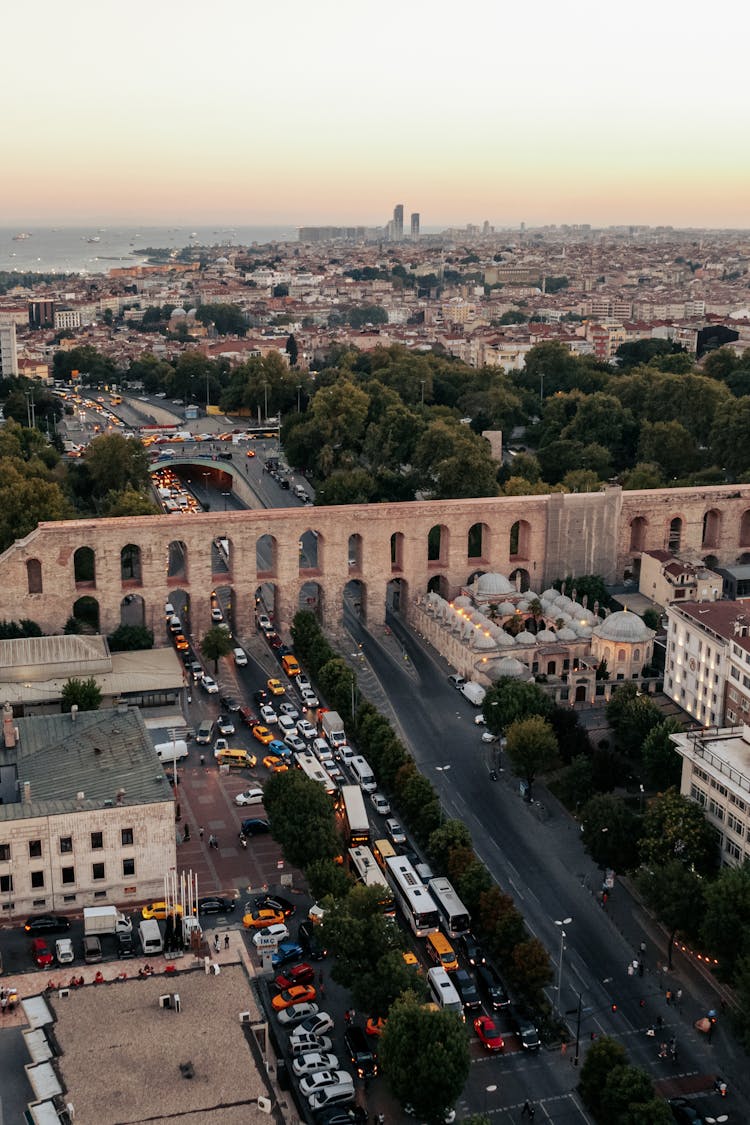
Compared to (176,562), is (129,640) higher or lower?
higher

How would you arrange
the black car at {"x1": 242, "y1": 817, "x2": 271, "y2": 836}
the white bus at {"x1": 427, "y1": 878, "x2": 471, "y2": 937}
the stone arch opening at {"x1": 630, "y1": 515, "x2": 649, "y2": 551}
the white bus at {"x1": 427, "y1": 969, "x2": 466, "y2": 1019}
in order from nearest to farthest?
the white bus at {"x1": 427, "y1": 969, "x2": 466, "y2": 1019} < the white bus at {"x1": 427, "y1": 878, "x2": 471, "y2": 937} < the black car at {"x1": 242, "y1": 817, "x2": 271, "y2": 836} < the stone arch opening at {"x1": 630, "y1": 515, "x2": 649, "y2": 551}

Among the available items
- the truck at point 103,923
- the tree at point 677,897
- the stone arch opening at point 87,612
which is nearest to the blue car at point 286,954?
the truck at point 103,923

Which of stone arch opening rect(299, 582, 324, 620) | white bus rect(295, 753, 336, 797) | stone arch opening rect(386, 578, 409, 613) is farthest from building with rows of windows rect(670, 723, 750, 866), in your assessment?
stone arch opening rect(386, 578, 409, 613)

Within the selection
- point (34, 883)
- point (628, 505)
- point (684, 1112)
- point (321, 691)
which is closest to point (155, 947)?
point (34, 883)

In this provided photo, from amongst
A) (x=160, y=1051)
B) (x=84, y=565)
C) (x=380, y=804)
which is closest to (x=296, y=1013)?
(x=160, y=1051)

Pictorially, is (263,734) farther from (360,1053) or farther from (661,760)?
(360,1053)

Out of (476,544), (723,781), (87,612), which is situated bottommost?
(87,612)

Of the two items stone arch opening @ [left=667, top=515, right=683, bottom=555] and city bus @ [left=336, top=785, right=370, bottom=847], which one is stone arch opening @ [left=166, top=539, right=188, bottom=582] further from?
city bus @ [left=336, top=785, right=370, bottom=847]
